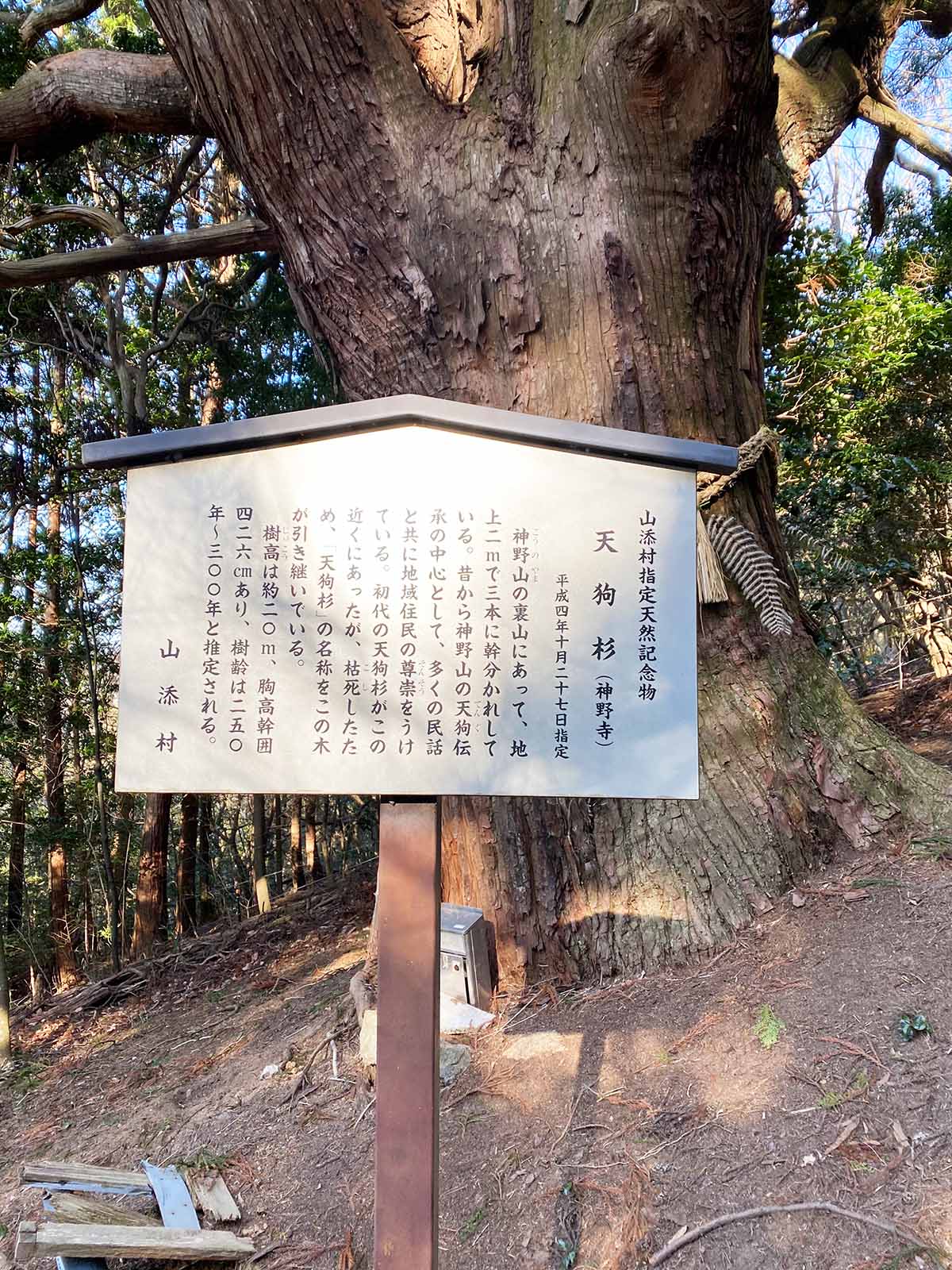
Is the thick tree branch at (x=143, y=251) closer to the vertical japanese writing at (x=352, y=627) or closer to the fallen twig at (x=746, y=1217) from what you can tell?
the vertical japanese writing at (x=352, y=627)

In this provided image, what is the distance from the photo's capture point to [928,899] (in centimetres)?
282

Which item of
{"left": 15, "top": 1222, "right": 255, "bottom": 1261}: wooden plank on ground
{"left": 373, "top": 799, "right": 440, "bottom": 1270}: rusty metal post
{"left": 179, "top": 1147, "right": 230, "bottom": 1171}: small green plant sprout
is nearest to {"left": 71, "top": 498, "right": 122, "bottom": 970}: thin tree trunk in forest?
{"left": 179, "top": 1147, "right": 230, "bottom": 1171}: small green plant sprout

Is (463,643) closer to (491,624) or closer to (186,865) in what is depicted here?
(491,624)

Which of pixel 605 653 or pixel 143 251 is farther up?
pixel 143 251

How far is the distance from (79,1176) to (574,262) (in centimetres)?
Result: 367

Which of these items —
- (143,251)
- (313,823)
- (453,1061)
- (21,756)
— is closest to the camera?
(453,1061)

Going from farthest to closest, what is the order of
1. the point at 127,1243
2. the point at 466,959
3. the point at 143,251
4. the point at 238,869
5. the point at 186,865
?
the point at 238,869, the point at 186,865, the point at 143,251, the point at 466,959, the point at 127,1243

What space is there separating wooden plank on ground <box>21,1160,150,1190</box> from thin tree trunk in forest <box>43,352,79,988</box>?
16.7ft

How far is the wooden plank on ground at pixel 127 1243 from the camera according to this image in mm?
2141

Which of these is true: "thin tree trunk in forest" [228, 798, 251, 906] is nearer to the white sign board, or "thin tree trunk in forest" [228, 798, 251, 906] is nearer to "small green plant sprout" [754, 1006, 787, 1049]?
"small green plant sprout" [754, 1006, 787, 1049]

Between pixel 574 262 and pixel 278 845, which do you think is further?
pixel 278 845

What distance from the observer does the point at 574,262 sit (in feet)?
10.4

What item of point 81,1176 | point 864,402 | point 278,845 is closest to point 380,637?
point 81,1176

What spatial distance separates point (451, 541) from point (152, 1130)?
2.92 metres
